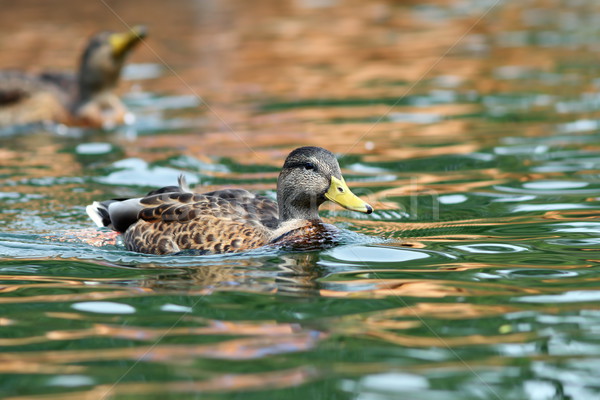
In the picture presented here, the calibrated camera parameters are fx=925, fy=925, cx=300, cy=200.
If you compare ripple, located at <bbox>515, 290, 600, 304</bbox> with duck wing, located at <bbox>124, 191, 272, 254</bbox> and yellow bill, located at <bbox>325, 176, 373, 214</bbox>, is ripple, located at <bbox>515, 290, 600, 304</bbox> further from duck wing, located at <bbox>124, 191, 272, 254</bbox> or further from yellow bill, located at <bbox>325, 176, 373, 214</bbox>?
duck wing, located at <bbox>124, 191, 272, 254</bbox>

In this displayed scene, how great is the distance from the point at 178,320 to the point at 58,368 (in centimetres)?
89

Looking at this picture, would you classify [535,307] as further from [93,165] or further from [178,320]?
[93,165]

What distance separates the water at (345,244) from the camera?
4938 millimetres

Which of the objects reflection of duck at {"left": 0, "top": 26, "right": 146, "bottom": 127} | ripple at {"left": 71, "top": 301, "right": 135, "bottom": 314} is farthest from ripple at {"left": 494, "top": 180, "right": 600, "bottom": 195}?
reflection of duck at {"left": 0, "top": 26, "right": 146, "bottom": 127}

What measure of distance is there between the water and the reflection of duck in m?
0.37

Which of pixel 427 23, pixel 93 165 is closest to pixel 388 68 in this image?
pixel 427 23

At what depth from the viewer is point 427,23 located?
22391 mm

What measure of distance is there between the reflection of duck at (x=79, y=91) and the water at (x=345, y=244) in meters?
0.37

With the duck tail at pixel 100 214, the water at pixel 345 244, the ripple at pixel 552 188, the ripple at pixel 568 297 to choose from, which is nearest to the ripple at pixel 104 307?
the water at pixel 345 244

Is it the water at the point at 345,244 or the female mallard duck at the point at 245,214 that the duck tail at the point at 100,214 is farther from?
the female mallard duck at the point at 245,214

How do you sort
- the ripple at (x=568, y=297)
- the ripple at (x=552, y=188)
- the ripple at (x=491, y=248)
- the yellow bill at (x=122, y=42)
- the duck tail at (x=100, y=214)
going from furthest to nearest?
the yellow bill at (x=122, y=42) → the ripple at (x=552, y=188) → the duck tail at (x=100, y=214) → the ripple at (x=491, y=248) → the ripple at (x=568, y=297)

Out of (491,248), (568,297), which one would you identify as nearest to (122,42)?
(491,248)

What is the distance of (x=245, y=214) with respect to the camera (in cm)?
750

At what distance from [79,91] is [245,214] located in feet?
25.0
